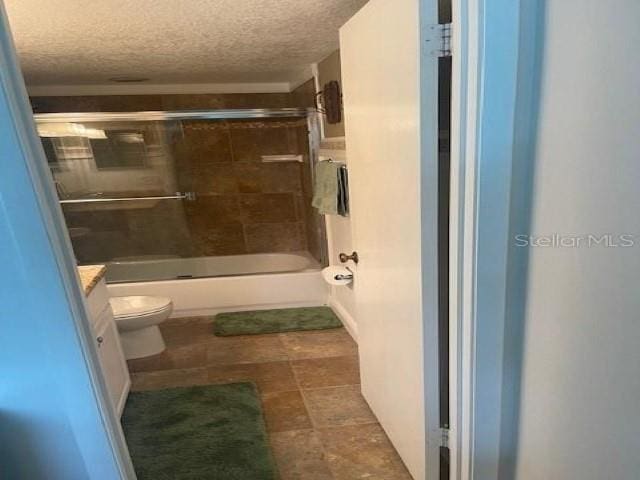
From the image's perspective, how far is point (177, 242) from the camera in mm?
3877

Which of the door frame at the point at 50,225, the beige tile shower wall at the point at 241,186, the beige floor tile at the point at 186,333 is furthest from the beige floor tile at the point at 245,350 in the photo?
the door frame at the point at 50,225

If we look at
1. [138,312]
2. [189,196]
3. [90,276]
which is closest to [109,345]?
[90,276]

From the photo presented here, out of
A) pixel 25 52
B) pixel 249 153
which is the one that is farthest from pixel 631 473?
pixel 249 153

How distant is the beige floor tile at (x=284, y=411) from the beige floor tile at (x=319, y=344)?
0.42 m

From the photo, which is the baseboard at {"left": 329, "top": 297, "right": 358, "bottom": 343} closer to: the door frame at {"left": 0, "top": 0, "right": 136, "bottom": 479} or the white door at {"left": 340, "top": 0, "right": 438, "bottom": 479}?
the white door at {"left": 340, "top": 0, "right": 438, "bottom": 479}

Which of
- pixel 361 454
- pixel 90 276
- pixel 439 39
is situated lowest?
pixel 361 454

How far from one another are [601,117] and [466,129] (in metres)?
0.30

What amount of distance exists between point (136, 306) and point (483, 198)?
233 cm

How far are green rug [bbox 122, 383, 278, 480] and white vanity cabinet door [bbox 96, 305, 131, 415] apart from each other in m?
0.09

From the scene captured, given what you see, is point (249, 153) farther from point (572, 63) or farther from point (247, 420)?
point (572, 63)

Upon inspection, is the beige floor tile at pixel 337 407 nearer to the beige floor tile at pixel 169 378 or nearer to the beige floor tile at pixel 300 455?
the beige floor tile at pixel 300 455

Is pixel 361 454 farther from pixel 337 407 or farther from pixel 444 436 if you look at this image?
pixel 444 436

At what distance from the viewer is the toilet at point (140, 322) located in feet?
8.29

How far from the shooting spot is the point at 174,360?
8.73ft
